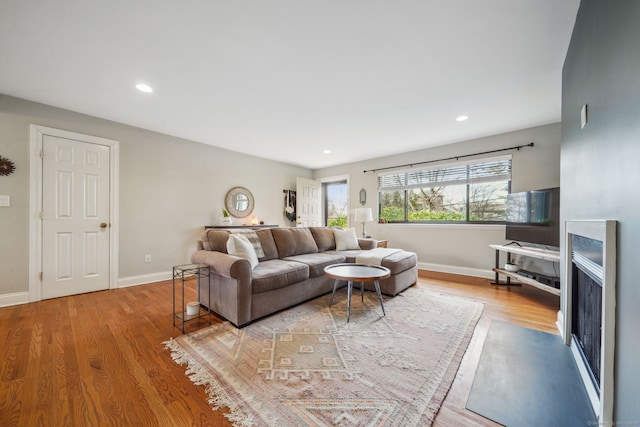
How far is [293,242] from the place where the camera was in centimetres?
352

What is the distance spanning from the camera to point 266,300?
94.0 inches

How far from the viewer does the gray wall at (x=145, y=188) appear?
8.98ft

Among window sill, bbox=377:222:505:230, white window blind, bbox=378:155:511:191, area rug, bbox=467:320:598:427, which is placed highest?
white window blind, bbox=378:155:511:191

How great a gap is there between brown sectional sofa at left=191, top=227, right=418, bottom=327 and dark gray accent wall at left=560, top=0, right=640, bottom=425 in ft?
6.60

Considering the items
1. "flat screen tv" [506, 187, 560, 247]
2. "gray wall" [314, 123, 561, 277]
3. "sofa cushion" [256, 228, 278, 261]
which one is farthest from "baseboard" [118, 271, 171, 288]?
"flat screen tv" [506, 187, 560, 247]

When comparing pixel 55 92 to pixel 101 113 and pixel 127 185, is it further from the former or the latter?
pixel 127 185

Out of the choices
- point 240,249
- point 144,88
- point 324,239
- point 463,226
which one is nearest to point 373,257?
point 324,239

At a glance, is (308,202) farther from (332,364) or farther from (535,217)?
(332,364)

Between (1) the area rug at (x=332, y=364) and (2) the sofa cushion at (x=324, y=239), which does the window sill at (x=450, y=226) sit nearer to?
(2) the sofa cushion at (x=324, y=239)

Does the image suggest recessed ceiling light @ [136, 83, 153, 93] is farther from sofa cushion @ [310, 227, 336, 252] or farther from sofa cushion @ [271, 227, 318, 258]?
sofa cushion @ [310, 227, 336, 252]

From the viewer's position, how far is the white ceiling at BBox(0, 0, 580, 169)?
1.61m

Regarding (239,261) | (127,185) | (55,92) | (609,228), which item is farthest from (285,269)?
(55,92)

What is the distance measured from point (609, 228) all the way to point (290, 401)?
1727mm

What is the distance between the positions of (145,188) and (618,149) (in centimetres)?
470
